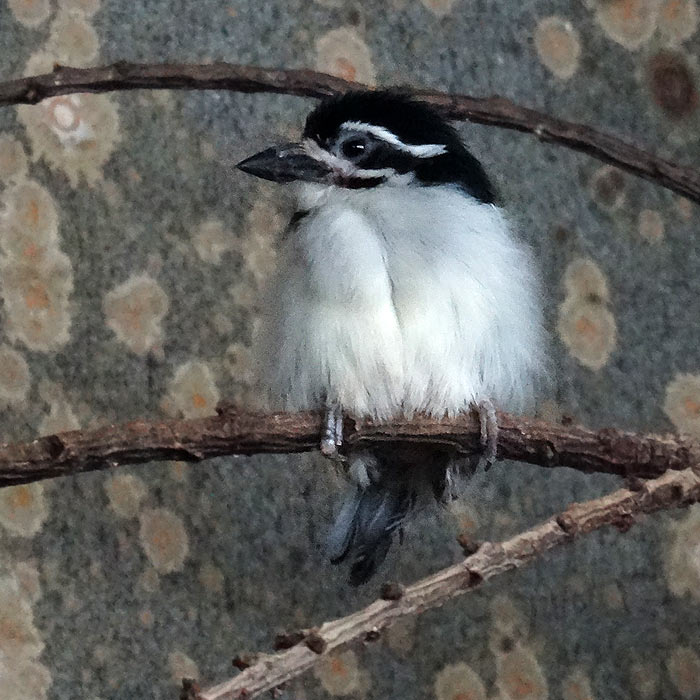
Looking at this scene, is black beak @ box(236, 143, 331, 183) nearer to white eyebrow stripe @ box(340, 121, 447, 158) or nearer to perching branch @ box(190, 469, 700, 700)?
white eyebrow stripe @ box(340, 121, 447, 158)

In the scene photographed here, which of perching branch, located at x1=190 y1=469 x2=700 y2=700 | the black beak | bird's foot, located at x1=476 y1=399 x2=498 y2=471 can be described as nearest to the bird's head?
the black beak

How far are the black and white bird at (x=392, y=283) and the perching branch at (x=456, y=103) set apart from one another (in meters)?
0.05

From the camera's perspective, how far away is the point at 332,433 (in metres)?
0.80

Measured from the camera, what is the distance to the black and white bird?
841 mm

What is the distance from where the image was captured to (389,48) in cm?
129

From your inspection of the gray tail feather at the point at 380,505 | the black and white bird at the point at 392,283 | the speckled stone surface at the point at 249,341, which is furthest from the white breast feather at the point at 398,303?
the speckled stone surface at the point at 249,341

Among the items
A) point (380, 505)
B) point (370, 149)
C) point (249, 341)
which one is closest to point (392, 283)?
point (370, 149)

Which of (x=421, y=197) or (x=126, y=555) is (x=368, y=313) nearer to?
(x=421, y=197)

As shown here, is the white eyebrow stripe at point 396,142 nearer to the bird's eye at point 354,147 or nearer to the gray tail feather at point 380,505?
the bird's eye at point 354,147

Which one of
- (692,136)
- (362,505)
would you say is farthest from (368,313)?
(692,136)

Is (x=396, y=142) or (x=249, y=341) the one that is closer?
(x=396, y=142)

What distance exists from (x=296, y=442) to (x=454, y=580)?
0.16m

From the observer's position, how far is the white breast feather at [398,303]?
84 cm

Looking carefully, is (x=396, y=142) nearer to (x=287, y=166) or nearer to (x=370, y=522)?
(x=287, y=166)
